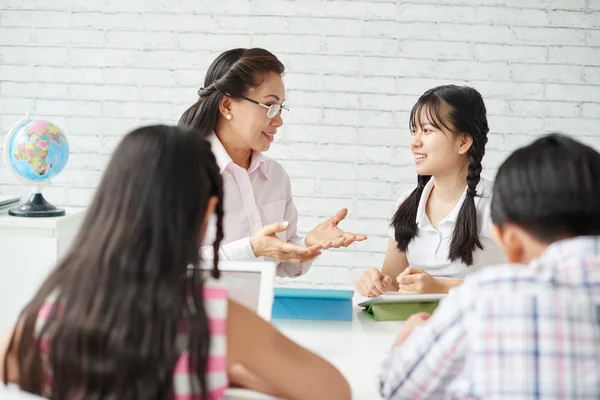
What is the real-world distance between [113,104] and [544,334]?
274 cm

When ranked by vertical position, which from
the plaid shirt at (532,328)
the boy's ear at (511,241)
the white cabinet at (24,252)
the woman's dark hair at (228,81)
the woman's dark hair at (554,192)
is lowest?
the white cabinet at (24,252)

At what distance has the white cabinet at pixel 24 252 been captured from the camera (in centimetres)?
258

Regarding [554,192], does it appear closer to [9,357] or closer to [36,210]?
[9,357]

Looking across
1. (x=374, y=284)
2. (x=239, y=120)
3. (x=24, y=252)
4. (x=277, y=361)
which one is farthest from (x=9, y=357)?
(x=24, y=252)

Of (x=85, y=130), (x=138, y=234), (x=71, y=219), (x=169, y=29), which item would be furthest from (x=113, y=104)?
(x=138, y=234)

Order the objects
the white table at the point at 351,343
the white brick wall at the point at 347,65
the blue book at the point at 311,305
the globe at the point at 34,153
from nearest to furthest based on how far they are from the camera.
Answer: the white table at the point at 351,343 < the blue book at the point at 311,305 < the globe at the point at 34,153 < the white brick wall at the point at 347,65

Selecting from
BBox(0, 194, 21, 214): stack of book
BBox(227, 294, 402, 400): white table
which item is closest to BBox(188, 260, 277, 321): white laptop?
BBox(227, 294, 402, 400): white table

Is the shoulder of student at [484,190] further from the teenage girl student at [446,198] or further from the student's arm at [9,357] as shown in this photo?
the student's arm at [9,357]

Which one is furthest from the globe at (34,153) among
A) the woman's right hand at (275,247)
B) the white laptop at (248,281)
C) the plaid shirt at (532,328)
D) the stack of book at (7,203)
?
the plaid shirt at (532,328)

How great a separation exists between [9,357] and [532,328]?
2.57ft

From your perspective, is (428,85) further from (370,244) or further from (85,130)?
(85,130)

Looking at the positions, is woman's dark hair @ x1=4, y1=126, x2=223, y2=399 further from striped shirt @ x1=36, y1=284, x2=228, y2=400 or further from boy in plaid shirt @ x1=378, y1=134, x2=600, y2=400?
boy in plaid shirt @ x1=378, y1=134, x2=600, y2=400

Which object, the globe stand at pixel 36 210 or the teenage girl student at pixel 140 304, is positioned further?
the globe stand at pixel 36 210

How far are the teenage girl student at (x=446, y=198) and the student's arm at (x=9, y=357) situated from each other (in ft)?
4.59
